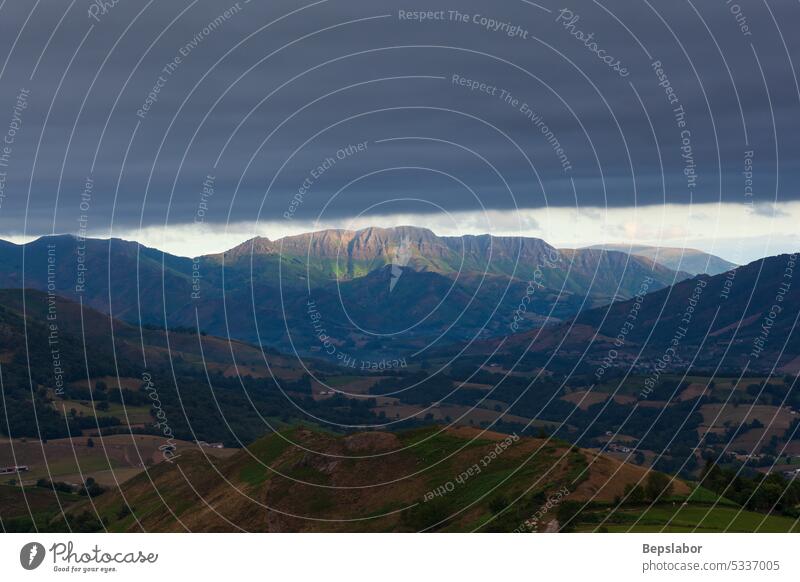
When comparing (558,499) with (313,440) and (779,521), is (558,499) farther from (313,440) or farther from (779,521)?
(313,440)

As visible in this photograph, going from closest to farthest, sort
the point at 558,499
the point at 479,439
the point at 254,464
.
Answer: the point at 558,499
the point at 479,439
the point at 254,464

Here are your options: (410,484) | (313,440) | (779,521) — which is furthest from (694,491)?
(313,440)

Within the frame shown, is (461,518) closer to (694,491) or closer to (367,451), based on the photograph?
(694,491)

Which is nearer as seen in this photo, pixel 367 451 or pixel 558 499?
pixel 558 499

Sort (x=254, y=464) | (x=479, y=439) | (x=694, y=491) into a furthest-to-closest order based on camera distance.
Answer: (x=254, y=464) < (x=479, y=439) < (x=694, y=491)
